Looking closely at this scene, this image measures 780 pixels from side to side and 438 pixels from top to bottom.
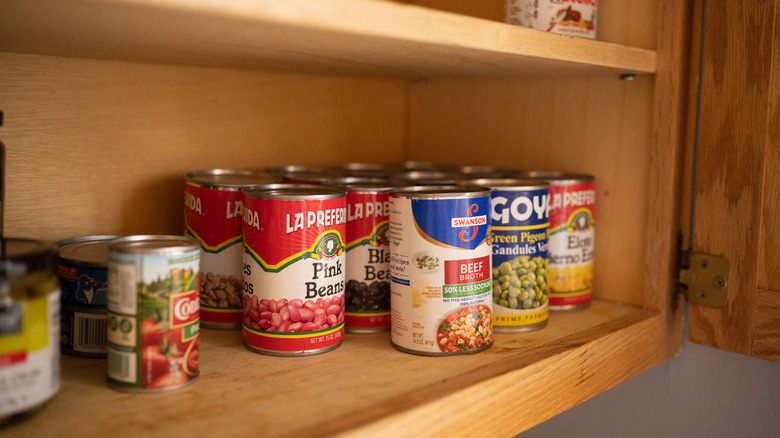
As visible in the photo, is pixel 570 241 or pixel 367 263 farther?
pixel 570 241

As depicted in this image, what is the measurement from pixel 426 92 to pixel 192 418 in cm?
95

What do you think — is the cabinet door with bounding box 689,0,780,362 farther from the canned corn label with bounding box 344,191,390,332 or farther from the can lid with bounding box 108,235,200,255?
the can lid with bounding box 108,235,200,255

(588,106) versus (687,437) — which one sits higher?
(588,106)

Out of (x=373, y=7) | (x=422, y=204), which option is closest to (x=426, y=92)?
(x=422, y=204)

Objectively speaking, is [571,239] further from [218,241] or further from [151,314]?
[151,314]

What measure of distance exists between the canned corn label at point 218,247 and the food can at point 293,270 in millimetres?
81

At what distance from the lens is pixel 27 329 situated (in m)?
0.61

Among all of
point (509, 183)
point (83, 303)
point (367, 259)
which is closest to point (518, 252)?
point (509, 183)

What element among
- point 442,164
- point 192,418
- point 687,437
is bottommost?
point 687,437

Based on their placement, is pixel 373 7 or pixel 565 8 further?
pixel 565 8

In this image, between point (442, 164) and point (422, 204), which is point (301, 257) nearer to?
point (422, 204)

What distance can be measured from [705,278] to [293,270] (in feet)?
2.11

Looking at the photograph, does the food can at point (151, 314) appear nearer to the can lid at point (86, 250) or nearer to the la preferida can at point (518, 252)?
the can lid at point (86, 250)

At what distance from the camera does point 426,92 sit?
1457 millimetres
